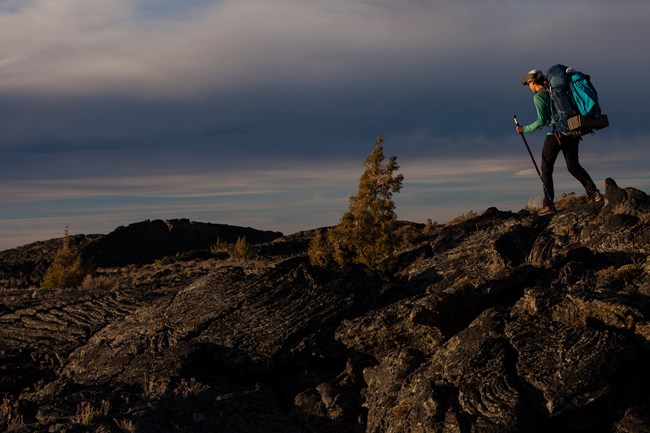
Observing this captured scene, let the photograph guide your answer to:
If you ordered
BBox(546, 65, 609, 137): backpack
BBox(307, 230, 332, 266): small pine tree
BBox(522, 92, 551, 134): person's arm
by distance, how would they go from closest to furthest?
1. BBox(546, 65, 609, 137): backpack
2. BBox(522, 92, 551, 134): person's arm
3. BBox(307, 230, 332, 266): small pine tree

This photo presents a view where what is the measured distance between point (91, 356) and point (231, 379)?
329 cm

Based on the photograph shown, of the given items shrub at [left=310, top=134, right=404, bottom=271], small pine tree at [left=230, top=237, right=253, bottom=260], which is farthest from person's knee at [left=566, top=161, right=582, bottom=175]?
small pine tree at [left=230, top=237, right=253, bottom=260]

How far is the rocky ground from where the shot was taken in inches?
507

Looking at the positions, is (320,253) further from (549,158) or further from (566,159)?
(566,159)

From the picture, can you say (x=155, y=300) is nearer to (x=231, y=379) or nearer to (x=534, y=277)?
(x=231, y=379)

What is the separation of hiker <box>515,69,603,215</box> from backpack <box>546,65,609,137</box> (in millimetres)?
440

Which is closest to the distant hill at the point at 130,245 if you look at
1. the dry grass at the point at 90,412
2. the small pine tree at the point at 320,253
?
the small pine tree at the point at 320,253

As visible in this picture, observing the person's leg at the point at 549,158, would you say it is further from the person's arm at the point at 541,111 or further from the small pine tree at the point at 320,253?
the small pine tree at the point at 320,253

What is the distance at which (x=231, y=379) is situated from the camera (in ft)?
52.9

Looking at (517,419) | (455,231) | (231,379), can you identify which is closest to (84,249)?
(455,231)

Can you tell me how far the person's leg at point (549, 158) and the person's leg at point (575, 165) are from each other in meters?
0.21

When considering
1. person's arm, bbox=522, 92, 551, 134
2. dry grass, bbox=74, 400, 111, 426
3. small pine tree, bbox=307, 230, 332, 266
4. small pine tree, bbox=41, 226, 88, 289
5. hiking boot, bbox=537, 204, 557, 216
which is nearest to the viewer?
dry grass, bbox=74, 400, 111, 426

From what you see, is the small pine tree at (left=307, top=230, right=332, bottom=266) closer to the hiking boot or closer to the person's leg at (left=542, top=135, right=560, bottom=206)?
the hiking boot

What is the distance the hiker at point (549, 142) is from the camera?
19.4 m
